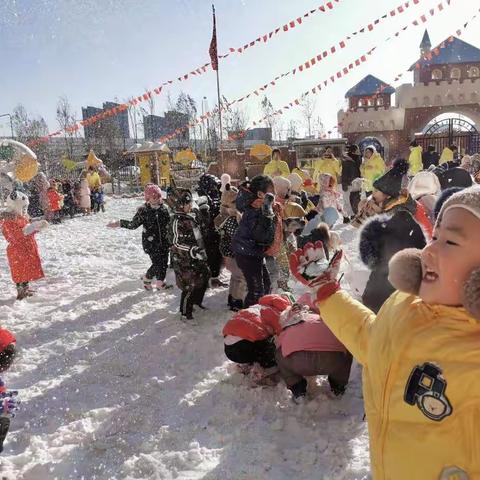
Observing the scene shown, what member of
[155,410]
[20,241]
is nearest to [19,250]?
[20,241]

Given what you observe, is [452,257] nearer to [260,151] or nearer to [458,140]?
[260,151]

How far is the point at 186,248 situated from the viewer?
5.23 m

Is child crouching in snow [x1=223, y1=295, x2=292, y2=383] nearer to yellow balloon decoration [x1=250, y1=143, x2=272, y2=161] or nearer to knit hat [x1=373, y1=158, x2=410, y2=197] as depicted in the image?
knit hat [x1=373, y1=158, x2=410, y2=197]

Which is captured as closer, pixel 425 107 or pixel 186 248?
pixel 186 248

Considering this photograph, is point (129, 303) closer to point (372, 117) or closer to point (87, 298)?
point (87, 298)

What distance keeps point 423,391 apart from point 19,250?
6.34 metres

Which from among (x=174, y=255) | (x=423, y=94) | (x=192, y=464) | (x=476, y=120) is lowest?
(x=192, y=464)

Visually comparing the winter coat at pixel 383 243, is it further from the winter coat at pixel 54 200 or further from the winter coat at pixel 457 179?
the winter coat at pixel 54 200

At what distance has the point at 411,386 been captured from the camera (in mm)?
1385

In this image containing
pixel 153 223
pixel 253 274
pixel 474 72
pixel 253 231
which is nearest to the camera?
pixel 253 231

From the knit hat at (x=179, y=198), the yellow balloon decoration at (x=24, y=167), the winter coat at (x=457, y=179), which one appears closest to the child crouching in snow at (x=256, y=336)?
the knit hat at (x=179, y=198)

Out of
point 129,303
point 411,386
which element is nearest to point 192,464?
point 411,386

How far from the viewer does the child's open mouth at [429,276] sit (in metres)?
1.32

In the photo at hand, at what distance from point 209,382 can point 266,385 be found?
50 centimetres
